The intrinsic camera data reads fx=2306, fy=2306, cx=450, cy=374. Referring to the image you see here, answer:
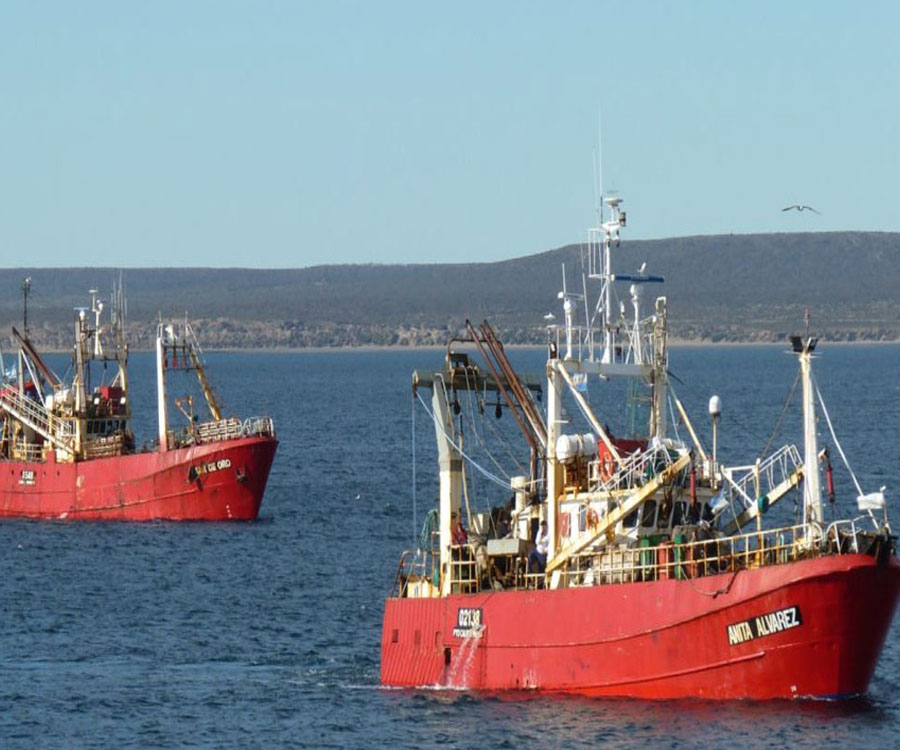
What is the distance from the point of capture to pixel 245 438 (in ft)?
273

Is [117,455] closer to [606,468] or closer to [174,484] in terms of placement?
[174,484]

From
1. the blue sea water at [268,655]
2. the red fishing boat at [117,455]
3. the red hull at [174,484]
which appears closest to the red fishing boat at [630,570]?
the blue sea water at [268,655]

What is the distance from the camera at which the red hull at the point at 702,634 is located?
39.8m

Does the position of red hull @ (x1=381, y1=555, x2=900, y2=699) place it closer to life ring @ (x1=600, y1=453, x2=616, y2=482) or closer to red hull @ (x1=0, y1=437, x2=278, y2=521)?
life ring @ (x1=600, y1=453, x2=616, y2=482)

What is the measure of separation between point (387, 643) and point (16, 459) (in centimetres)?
4505

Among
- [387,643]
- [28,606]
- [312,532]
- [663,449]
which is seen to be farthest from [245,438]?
[663,449]

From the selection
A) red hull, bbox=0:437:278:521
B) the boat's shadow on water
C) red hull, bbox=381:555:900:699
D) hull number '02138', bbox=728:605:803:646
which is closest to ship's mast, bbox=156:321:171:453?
red hull, bbox=0:437:278:521

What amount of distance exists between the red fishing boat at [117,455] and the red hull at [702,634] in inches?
1549

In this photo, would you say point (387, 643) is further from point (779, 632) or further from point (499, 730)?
point (779, 632)

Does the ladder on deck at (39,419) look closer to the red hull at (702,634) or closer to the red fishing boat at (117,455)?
the red fishing boat at (117,455)

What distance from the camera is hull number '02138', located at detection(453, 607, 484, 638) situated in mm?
44750

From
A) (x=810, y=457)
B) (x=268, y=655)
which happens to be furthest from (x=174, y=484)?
(x=810, y=457)

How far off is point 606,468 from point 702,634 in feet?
15.8

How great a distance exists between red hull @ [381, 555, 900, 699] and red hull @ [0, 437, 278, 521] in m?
39.0
